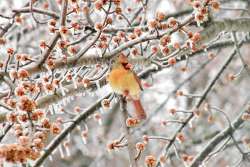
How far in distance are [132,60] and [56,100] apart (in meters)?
0.58

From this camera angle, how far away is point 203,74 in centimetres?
1020

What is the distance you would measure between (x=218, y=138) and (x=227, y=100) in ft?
19.1

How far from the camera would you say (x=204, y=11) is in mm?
2848

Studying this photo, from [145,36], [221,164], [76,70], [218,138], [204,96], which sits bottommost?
[221,164]

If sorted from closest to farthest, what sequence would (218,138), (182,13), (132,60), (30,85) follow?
(30,85) < (132,60) < (218,138) < (182,13)

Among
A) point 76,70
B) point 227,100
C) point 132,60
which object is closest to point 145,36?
point 132,60

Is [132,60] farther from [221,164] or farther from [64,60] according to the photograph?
[221,164]

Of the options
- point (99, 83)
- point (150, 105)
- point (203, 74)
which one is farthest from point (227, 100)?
point (99, 83)

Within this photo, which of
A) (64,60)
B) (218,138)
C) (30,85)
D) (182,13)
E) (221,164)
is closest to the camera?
(30,85)

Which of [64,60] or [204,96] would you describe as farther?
[204,96]

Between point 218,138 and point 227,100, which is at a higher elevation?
point 218,138

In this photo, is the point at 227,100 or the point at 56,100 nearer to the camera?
the point at 56,100

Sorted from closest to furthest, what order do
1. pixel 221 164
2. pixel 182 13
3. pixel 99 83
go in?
pixel 99 83
pixel 182 13
pixel 221 164

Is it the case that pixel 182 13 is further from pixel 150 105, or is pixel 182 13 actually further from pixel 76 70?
pixel 150 105
